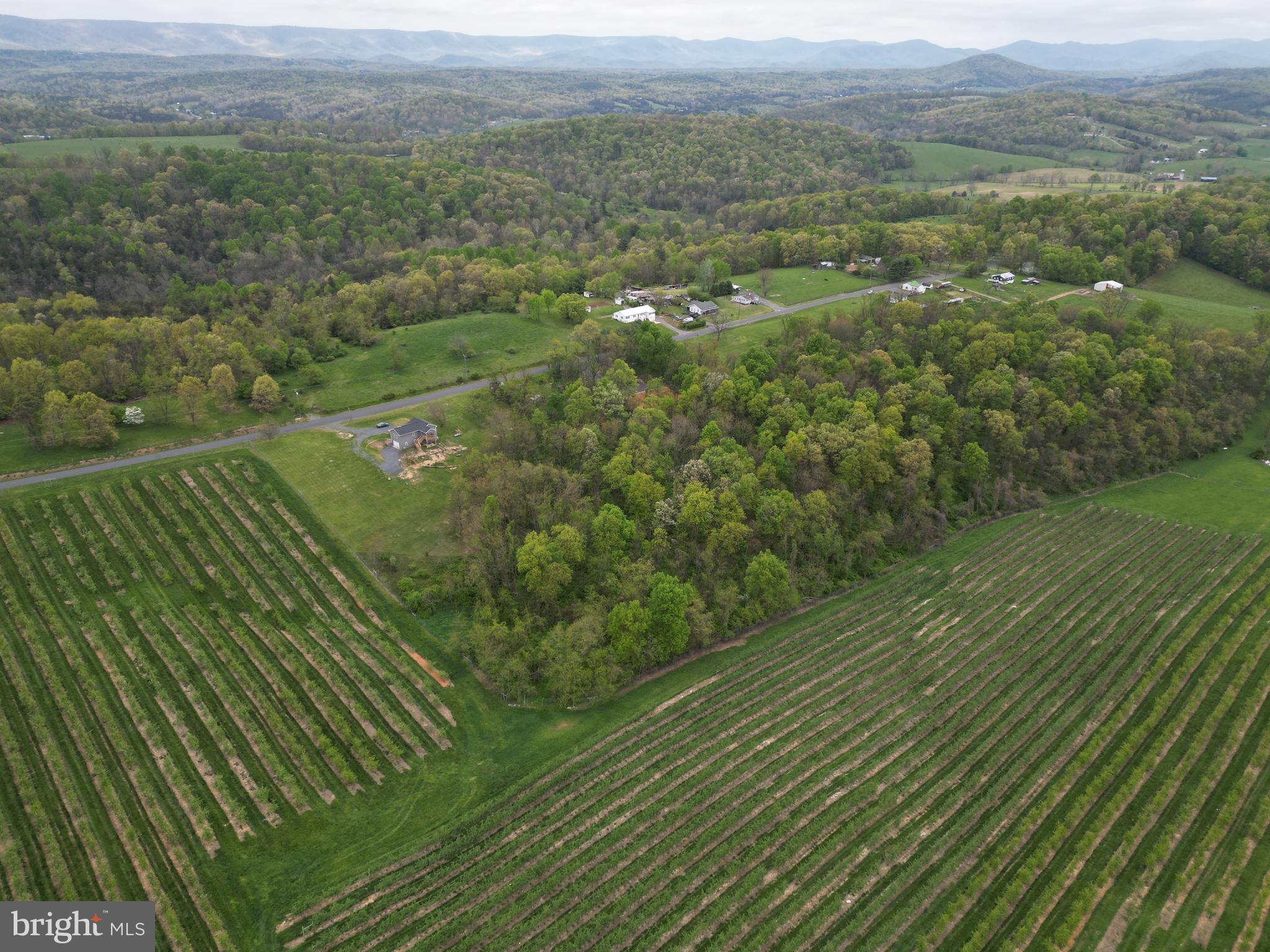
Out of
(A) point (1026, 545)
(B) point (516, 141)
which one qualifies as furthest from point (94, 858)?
(B) point (516, 141)

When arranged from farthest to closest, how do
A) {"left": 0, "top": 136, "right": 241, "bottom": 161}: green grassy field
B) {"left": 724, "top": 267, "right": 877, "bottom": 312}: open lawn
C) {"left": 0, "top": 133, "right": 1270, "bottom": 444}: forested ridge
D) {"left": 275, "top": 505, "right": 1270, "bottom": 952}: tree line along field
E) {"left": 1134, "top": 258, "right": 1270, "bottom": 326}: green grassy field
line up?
{"left": 0, "top": 136, "right": 241, "bottom": 161}: green grassy field → {"left": 724, "top": 267, "right": 877, "bottom": 312}: open lawn → {"left": 1134, "top": 258, "right": 1270, "bottom": 326}: green grassy field → {"left": 0, "top": 133, "right": 1270, "bottom": 444}: forested ridge → {"left": 275, "top": 505, "right": 1270, "bottom": 952}: tree line along field

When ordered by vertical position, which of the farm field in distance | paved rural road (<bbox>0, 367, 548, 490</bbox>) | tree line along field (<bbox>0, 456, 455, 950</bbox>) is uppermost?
the farm field in distance

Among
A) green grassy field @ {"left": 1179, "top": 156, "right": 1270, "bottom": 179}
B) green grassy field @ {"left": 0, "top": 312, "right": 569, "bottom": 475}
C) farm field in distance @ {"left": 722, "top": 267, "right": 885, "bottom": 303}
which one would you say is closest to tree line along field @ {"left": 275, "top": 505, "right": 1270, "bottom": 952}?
green grassy field @ {"left": 0, "top": 312, "right": 569, "bottom": 475}

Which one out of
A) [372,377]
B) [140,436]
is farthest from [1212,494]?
[140,436]

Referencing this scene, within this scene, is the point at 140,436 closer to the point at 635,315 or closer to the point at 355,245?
the point at 635,315

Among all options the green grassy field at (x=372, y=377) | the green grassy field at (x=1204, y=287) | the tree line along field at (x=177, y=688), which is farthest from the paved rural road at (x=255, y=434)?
the green grassy field at (x=1204, y=287)

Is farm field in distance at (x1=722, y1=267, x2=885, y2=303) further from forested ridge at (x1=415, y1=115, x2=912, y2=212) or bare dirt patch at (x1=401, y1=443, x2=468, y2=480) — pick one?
forested ridge at (x1=415, y1=115, x2=912, y2=212)

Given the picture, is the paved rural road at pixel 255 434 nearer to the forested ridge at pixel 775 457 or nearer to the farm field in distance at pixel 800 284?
the forested ridge at pixel 775 457
